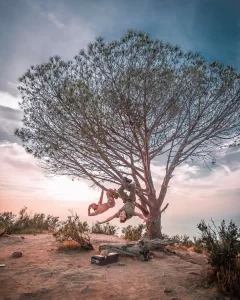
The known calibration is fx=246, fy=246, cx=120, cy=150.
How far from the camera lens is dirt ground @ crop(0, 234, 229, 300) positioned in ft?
17.3

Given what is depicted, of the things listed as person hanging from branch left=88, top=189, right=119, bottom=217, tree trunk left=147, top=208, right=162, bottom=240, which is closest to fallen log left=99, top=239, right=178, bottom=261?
person hanging from branch left=88, top=189, right=119, bottom=217

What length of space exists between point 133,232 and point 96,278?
7.03 meters

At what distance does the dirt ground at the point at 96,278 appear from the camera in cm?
526

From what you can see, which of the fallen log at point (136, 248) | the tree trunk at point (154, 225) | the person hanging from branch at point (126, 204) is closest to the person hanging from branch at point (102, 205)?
the person hanging from branch at point (126, 204)

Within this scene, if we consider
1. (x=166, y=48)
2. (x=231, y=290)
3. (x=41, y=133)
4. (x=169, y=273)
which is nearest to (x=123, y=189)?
(x=169, y=273)

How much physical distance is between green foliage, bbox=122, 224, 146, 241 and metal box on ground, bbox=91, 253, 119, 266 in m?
4.82

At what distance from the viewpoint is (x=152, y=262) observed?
7758mm

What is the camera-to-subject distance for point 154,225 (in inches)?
414

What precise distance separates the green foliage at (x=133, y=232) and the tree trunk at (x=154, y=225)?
2089 mm

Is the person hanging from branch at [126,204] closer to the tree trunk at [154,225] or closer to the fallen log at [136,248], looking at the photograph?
the fallen log at [136,248]

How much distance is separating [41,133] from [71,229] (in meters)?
4.62

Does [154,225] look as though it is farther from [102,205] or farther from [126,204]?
[102,205]

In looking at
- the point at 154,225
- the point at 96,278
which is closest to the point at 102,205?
the point at 96,278

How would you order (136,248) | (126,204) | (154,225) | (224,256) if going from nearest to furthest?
1. (224,256)
2. (136,248)
3. (126,204)
4. (154,225)
